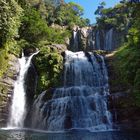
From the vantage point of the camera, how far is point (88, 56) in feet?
108

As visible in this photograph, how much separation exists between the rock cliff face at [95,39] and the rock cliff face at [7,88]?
676 inches

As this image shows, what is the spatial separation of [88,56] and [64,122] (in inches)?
370

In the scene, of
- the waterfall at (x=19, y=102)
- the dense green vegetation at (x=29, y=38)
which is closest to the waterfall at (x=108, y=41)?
the dense green vegetation at (x=29, y=38)

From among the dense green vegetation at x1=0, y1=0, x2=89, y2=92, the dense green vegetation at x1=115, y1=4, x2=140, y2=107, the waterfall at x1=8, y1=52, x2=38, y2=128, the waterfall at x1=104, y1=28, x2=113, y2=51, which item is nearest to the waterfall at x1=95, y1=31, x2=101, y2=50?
the waterfall at x1=104, y1=28, x2=113, y2=51

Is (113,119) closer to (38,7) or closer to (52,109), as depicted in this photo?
(52,109)

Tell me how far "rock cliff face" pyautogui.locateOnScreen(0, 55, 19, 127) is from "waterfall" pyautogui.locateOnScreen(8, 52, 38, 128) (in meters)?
0.40

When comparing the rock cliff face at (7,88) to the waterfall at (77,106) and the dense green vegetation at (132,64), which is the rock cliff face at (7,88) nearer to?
the waterfall at (77,106)

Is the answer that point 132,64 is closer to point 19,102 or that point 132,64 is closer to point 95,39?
point 19,102

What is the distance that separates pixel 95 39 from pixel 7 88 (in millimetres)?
22836

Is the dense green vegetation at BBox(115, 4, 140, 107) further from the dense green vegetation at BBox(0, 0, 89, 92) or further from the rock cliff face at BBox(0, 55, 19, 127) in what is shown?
the rock cliff face at BBox(0, 55, 19, 127)

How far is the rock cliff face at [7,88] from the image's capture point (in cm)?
2753

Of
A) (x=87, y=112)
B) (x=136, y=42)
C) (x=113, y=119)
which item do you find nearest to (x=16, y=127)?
(x=87, y=112)

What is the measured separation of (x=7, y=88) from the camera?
1137 inches

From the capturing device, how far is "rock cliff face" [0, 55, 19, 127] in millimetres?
27531
